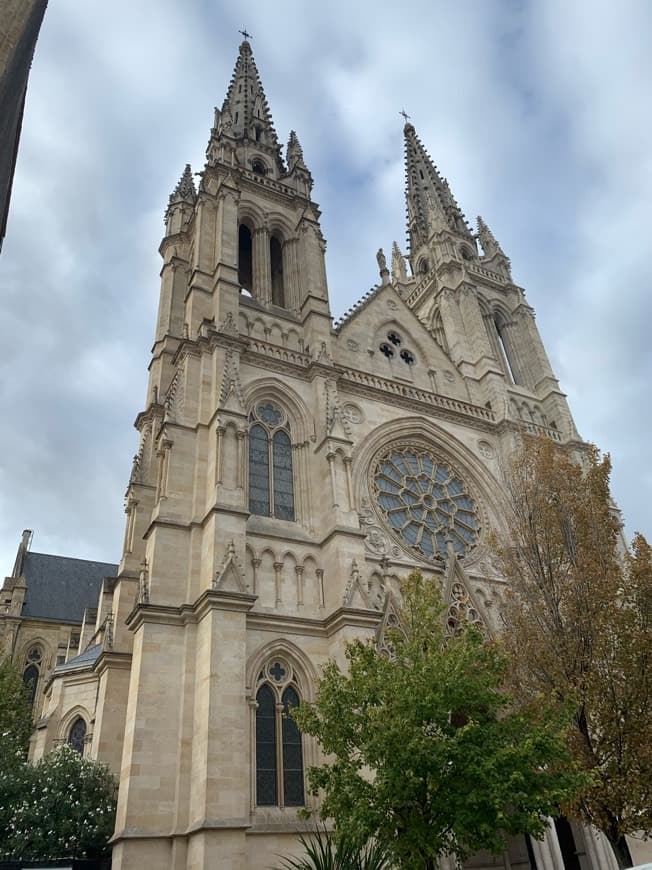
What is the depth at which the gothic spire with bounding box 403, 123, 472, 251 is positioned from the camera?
34594 millimetres

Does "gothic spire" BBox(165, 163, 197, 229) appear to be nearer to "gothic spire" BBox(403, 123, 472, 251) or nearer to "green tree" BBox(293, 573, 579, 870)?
"gothic spire" BBox(403, 123, 472, 251)

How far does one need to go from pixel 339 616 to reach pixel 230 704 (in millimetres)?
3603

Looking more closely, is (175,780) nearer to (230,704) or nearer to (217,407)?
(230,704)

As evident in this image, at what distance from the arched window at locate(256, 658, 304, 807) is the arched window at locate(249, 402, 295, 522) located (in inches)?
176

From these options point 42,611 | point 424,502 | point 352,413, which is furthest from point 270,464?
point 42,611

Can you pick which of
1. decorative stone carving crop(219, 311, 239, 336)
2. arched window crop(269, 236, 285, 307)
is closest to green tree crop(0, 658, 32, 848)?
decorative stone carving crop(219, 311, 239, 336)

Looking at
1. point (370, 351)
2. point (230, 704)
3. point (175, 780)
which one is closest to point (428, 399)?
point (370, 351)

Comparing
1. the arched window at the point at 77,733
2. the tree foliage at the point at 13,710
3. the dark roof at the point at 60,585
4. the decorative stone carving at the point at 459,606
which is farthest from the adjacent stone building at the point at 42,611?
the decorative stone carving at the point at 459,606

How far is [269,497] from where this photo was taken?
18.5 meters

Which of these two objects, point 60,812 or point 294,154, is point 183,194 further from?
point 60,812

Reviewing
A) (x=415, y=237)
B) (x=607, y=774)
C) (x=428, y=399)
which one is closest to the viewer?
(x=607, y=774)

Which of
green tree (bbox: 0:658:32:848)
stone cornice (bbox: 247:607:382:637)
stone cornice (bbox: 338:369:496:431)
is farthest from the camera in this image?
stone cornice (bbox: 338:369:496:431)

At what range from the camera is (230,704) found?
532 inches

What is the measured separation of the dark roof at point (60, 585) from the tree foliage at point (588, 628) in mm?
31656
